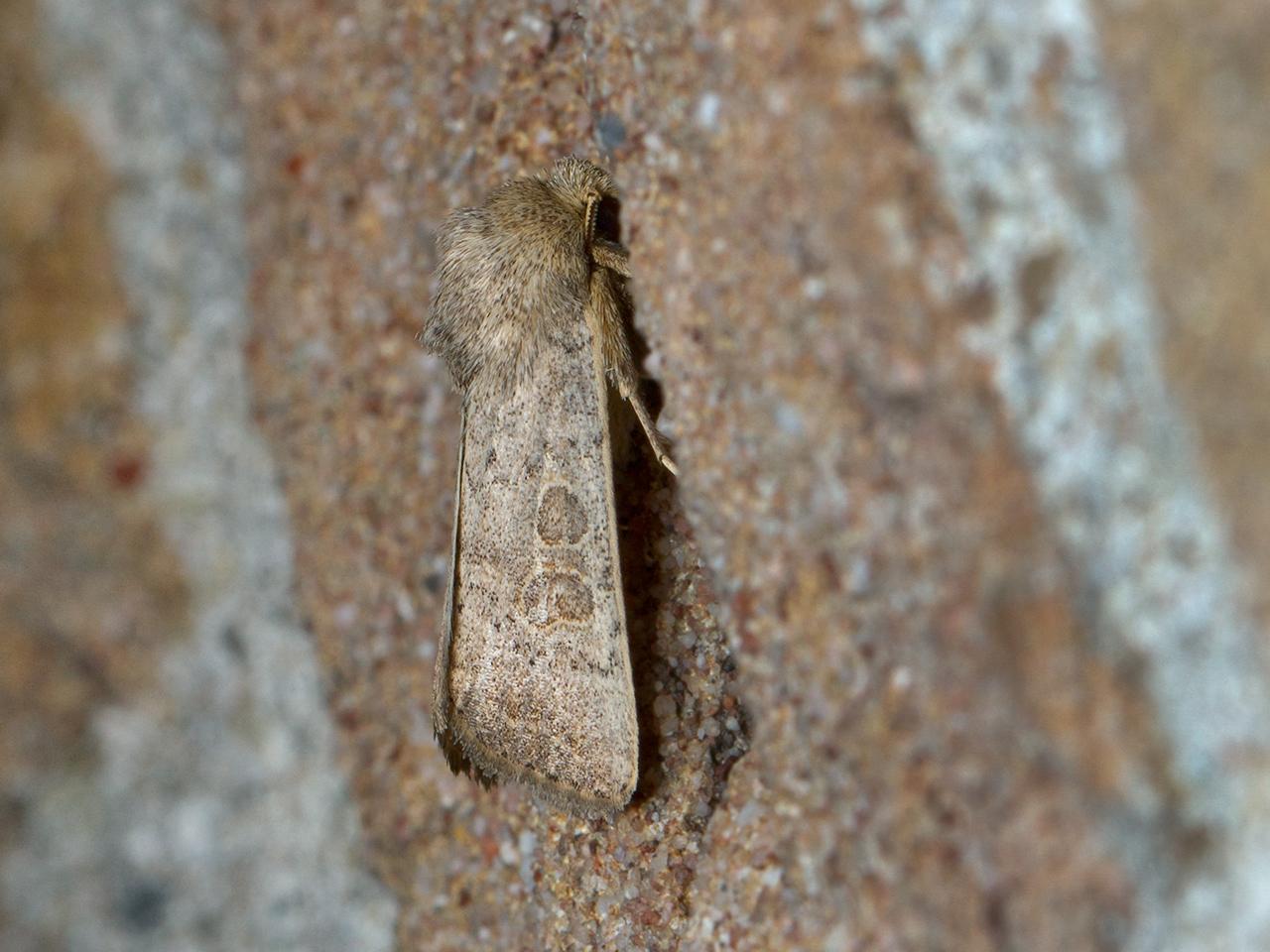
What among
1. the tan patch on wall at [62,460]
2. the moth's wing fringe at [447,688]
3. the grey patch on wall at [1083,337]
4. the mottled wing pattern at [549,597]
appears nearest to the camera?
the grey patch on wall at [1083,337]

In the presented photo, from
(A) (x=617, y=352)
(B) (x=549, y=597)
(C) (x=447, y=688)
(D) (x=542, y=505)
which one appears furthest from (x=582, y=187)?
(C) (x=447, y=688)

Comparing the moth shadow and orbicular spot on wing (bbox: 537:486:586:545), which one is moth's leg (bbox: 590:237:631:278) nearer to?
the moth shadow

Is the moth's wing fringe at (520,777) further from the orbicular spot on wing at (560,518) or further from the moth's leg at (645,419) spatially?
the moth's leg at (645,419)

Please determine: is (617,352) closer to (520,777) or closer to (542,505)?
(542,505)

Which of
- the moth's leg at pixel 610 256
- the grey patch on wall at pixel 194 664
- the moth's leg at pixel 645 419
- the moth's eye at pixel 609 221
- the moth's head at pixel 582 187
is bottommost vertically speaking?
the grey patch on wall at pixel 194 664

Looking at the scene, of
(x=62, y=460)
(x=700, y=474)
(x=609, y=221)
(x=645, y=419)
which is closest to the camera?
(x=700, y=474)

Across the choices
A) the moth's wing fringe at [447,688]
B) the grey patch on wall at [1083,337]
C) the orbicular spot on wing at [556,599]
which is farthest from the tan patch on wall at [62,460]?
the grey patch on wall at [1083,337]

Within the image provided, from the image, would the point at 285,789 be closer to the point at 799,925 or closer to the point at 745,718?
the point at 745,718
